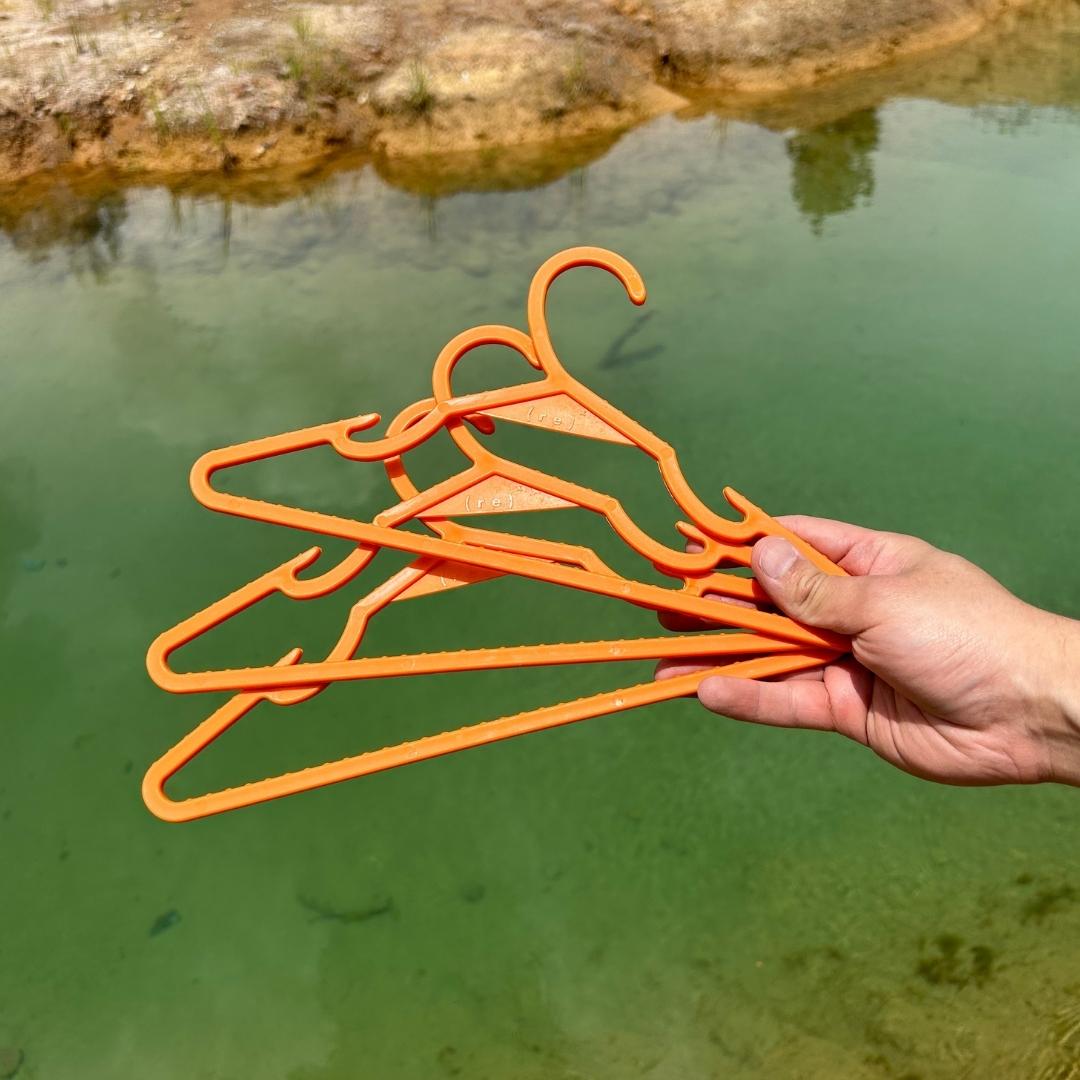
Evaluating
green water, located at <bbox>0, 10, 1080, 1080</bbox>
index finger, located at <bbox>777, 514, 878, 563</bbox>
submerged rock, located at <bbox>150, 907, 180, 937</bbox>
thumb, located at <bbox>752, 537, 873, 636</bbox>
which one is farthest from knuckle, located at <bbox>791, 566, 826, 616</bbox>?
submerged rock, located at <bbox>150, 907, 180, 937</bbox>

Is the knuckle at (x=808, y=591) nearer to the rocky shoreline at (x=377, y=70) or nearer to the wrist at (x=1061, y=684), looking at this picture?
the wrist at (x=1061, y=684)

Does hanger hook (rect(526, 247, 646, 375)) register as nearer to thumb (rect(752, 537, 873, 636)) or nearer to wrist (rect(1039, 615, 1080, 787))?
thumb (rect(752, 537, 873, 636))

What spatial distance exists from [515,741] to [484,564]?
0.89 metres

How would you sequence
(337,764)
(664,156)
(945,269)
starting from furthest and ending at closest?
(664,156) → (945,269) → (337,764)

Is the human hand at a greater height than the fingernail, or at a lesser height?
lesser

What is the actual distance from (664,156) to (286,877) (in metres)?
3.33

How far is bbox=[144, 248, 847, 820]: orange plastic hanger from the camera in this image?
108 cm

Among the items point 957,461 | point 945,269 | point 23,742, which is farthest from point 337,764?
point 945,269

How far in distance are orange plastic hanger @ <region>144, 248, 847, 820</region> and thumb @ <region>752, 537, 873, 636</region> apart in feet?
0.12

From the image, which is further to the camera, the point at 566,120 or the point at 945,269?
the point at 566,120

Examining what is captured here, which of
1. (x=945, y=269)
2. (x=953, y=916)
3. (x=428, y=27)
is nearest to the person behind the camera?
(x=953, y=916)

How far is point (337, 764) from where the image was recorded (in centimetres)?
105

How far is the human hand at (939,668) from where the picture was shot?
1045 millimetres

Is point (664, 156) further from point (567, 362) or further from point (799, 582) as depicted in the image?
point (799, 582)
